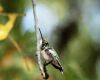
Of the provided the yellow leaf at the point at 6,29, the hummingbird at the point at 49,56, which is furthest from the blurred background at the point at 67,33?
the hummingbird at the point at 49,56

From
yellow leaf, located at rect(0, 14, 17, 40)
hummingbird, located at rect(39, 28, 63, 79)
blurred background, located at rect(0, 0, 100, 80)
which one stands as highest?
hummingbird, located at rect(39, 28, 63, 79)

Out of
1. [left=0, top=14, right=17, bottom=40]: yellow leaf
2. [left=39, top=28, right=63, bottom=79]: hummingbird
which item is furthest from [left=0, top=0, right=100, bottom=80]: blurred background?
[left=39, top=28, right=63, bottom=79]: hummingbird

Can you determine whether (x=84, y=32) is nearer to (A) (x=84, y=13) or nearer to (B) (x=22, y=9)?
(A) (x=84, y=13)

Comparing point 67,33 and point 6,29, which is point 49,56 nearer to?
point 6,29

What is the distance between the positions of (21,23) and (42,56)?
0.79 meters

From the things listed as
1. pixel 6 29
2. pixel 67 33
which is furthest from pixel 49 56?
pixel 67 33

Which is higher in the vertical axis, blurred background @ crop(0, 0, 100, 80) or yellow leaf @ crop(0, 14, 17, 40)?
yellow leaf @ crop(0, 14, 17, 40)

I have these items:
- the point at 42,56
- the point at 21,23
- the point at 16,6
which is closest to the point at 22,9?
the point at 16,6

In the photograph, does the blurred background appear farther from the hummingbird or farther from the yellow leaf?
the hummingbird

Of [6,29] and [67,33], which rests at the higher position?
[6,29]

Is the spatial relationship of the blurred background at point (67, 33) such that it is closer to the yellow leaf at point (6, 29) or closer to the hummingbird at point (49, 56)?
the yellow leaf at point (6, 29)

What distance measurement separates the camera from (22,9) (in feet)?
6.79

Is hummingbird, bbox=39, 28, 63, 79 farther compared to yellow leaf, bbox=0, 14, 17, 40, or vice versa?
yellow leaf, bbox=0, 14, 17, 40

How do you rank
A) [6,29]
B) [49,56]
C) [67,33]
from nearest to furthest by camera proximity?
[49,56] → [6,29] → [67,33]
